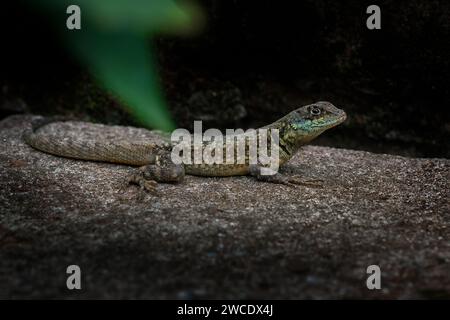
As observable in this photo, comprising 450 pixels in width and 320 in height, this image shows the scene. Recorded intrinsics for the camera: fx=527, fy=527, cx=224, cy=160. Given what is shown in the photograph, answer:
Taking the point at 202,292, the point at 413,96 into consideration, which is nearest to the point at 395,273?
the point at 202,292

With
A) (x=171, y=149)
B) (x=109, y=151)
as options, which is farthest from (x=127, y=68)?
(x=171, y=149)

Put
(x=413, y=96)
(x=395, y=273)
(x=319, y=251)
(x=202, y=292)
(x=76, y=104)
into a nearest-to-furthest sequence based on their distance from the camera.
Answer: (x=202, y=292) < (x=395, y=273) < (x=319, y=251) < (x=413, y=96) < (x=76, y=104)

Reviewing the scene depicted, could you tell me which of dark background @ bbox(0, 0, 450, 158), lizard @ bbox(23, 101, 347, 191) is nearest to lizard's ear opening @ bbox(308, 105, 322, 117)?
lizard @ bbox(23, 101, 347, 191)

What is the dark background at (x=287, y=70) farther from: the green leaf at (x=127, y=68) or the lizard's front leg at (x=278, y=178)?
the lizard's front leg at (x=278, y=178)

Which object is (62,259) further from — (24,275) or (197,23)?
(197,23)

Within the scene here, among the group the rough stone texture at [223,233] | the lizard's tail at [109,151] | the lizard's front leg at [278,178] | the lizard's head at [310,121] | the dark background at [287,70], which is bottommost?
the rough stone texture at [223,233]

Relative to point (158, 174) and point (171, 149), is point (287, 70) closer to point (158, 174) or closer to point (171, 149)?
point (171, 149)

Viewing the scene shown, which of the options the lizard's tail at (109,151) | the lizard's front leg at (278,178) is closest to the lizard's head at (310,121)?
the lizard's front leg at (278,178)
